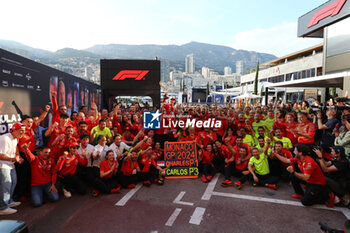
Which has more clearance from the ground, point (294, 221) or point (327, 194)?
point (327, 194)

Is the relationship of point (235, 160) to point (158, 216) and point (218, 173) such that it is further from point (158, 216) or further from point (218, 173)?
point (158, 216)

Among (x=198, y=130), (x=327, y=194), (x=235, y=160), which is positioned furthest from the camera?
(x=198, y=130)

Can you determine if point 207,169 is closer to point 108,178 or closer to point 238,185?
point 238,185

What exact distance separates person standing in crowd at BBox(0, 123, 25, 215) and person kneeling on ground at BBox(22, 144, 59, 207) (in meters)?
0.32

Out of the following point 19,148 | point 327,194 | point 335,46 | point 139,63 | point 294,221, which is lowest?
point 294,221

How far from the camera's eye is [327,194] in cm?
441

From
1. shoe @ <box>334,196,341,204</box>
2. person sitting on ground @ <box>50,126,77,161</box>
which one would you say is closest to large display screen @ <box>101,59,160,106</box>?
person sitting on ground @ <box>50,126,77,161</box>

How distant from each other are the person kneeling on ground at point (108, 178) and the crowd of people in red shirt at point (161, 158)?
22 mm

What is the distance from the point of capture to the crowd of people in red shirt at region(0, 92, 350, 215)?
14.6ft

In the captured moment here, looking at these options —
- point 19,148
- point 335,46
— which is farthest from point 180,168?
point 335,46

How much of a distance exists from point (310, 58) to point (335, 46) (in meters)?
15.9

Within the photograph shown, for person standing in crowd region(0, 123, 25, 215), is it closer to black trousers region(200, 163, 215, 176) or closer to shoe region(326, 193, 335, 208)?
black trousers region(200, 163, 215, 176)

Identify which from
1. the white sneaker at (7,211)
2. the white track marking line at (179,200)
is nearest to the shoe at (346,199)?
the white track marking line at (179,200)

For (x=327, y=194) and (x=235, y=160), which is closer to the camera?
(x=327, y=194)
